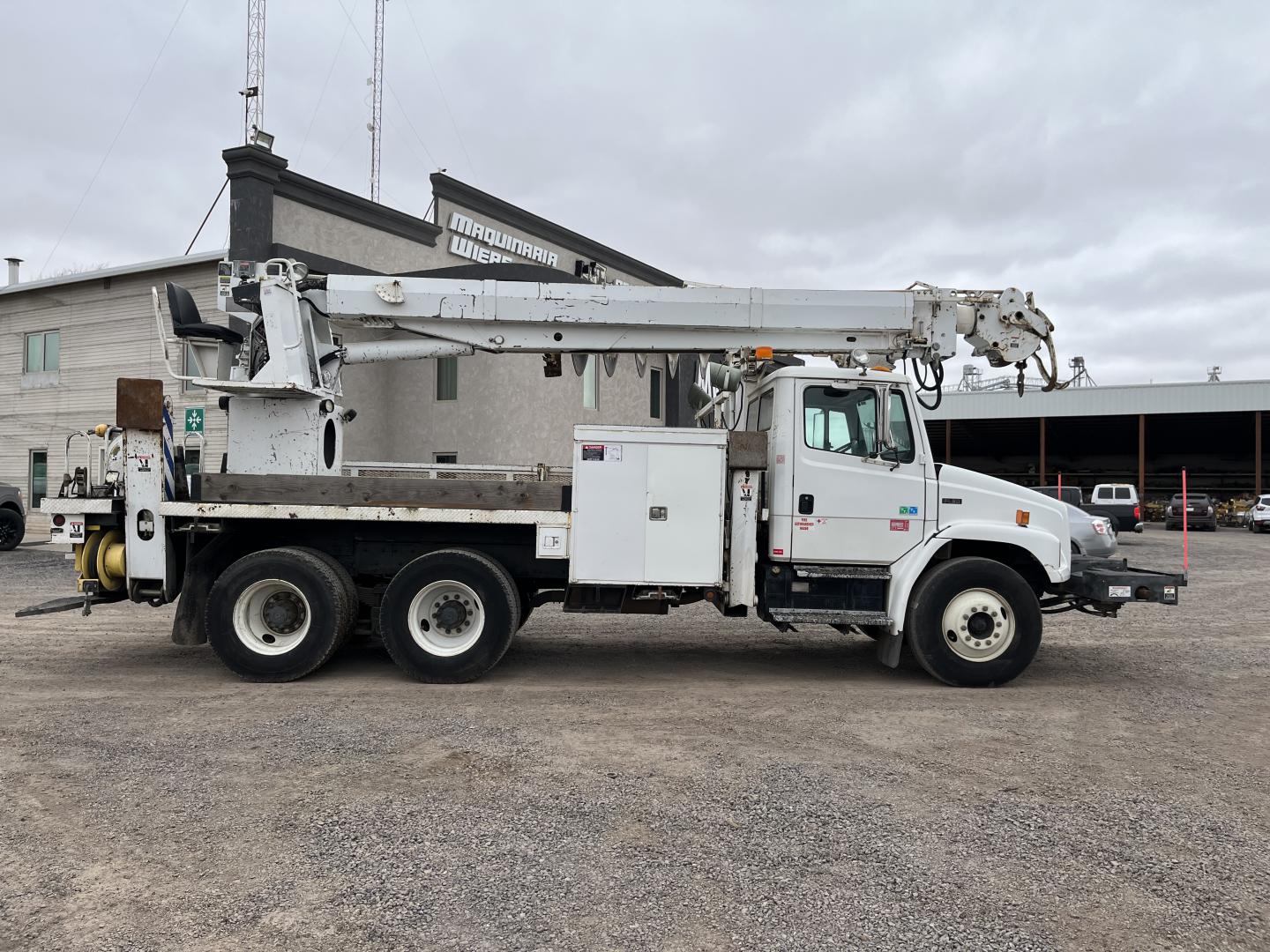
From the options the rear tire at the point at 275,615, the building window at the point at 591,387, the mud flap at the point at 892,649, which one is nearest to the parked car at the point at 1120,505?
the building window at the point at 591,387

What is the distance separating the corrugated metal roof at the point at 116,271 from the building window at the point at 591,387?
27.2ft

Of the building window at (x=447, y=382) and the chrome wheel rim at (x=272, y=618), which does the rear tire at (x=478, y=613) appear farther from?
the building window at (x=447, y=382)

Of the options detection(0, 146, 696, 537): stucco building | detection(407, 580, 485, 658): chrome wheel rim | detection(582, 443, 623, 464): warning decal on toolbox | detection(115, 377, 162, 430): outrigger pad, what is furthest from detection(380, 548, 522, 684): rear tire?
detection(0, 146, 696, 537): stucco building

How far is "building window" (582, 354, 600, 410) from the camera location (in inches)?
826

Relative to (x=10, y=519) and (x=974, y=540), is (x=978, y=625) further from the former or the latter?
(x=10, y=519)

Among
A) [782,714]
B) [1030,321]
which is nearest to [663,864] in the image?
[782,714]

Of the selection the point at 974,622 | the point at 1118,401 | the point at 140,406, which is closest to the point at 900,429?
the point at 974,622

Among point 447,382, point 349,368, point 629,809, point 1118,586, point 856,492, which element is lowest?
point 629,809

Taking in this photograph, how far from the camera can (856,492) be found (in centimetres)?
733

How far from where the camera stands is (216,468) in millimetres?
17141

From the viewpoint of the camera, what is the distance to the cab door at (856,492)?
732cm

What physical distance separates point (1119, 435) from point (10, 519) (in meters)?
48.3

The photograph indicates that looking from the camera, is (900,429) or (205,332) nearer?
(900,429)

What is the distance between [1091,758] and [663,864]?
10.5 feet
